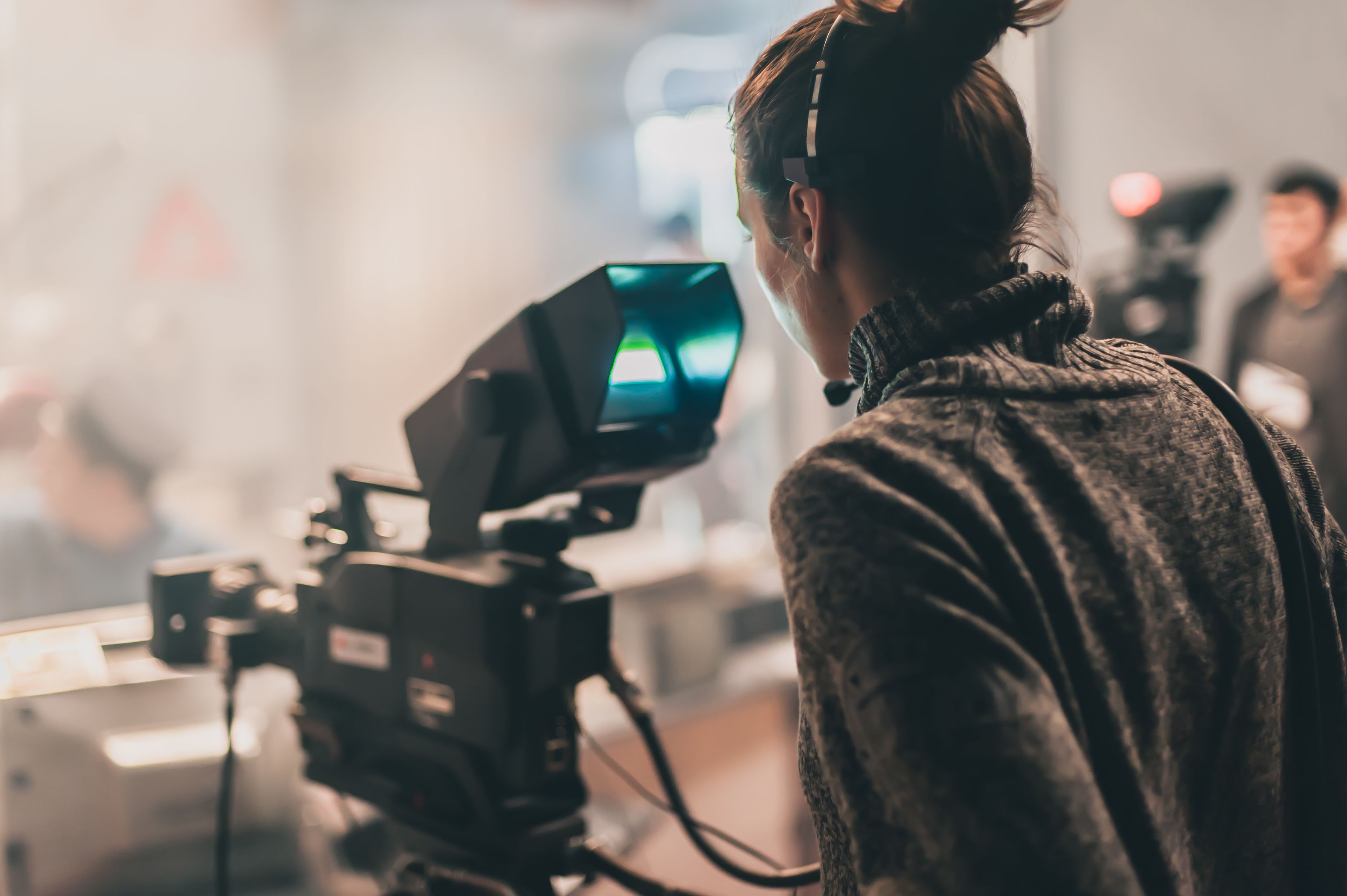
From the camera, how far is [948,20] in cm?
60

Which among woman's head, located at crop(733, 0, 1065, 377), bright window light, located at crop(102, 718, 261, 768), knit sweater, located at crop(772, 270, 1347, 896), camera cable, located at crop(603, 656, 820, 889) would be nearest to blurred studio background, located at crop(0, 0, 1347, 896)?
bright window light, located at crop(102, 718, 261, 768)

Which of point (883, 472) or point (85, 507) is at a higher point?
point (883, 472)

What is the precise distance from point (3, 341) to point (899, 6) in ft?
4.43

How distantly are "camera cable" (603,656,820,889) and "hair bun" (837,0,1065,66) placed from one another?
0.54m

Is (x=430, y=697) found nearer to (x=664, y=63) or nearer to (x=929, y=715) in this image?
(x=929, y=715)

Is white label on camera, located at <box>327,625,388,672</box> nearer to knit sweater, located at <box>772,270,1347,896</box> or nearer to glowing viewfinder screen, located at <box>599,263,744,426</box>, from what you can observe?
glowing viewfinder screen, located at <box>599,263,744,426</box>

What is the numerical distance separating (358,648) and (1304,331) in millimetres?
1821

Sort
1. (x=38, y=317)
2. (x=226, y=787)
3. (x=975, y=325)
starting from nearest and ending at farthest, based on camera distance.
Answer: (x=975, y=325) → (x=226, y=787) → (x=38, y=317)

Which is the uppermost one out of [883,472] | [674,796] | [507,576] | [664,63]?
[664,63]

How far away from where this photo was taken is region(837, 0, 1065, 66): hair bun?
1.97 ft

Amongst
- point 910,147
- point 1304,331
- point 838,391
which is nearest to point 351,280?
point 838,391

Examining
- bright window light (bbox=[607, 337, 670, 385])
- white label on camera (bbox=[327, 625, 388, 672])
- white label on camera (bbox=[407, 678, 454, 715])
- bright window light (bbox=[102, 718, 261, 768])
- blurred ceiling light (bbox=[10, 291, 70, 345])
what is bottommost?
bright window light (bbox=[102, 718, 261, 768])

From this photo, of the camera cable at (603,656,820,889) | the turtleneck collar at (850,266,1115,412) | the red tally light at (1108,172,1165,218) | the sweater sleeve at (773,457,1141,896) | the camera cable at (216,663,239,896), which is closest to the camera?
the sweater sleeve at (773,457,1141,896)

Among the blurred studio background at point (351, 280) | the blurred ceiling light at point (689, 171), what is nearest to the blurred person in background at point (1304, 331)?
the blurred studio background at point (351, 280)
